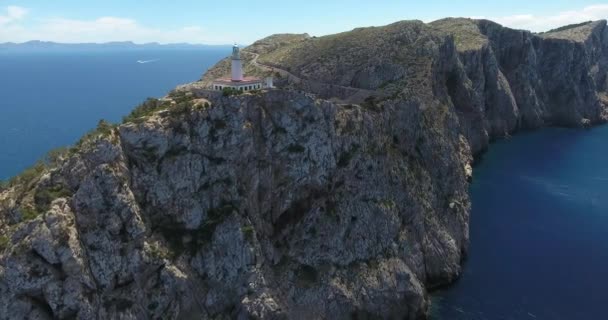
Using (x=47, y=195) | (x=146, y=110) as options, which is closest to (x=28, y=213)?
(x=47, y=195)

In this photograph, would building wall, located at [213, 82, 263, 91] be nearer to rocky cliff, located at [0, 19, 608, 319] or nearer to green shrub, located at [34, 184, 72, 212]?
rocky cliff, located at [0, 19, 608, 319]

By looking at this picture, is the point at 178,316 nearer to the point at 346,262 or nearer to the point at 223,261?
the point at 223,261

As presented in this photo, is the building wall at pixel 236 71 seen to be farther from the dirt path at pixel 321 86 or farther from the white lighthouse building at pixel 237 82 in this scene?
the dirt path at pixel 321 86

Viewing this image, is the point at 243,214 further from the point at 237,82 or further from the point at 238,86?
→ the point at 237,82

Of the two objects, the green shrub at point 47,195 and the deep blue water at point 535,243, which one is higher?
the green shrub at point 47,195

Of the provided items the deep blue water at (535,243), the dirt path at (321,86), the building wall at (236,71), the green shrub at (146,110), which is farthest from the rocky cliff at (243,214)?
the building wall at (236,71)

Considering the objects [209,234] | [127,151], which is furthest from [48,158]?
[209,234]

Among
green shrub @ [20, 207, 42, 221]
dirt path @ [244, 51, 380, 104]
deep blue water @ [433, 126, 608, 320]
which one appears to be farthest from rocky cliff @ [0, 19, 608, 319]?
deep blue water @ [433, 126, 608, 320]

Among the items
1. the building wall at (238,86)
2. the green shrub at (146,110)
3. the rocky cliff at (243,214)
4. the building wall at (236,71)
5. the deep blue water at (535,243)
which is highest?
the building wall at (236,71)
